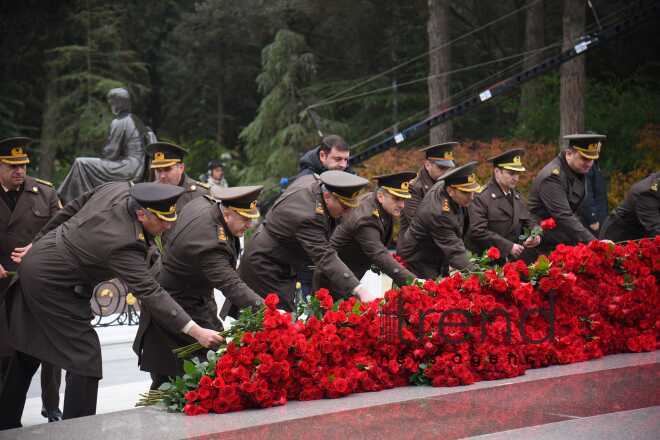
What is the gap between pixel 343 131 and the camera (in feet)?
88.8

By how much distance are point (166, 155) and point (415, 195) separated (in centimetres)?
249

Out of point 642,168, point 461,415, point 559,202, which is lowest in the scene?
point 461,415

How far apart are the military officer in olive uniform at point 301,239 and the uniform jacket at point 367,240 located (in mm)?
190

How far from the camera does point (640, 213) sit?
340 inches

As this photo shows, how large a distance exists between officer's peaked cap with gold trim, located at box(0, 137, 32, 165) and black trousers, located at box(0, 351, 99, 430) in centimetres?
234

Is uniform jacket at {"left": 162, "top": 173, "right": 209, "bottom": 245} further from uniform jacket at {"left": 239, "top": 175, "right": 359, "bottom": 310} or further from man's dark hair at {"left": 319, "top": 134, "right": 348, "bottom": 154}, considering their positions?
uniform jacket at {"left": 239, "top": 175, "right": 359, "bottom": 310}

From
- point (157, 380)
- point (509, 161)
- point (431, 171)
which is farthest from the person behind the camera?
point (431, 171)

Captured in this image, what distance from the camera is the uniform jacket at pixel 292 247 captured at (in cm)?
654

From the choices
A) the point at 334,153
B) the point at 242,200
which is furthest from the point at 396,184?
the point at 242,200

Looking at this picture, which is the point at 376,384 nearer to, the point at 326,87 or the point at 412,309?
the point at 412,309

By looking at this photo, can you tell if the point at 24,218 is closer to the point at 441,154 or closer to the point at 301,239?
the point at 301,239

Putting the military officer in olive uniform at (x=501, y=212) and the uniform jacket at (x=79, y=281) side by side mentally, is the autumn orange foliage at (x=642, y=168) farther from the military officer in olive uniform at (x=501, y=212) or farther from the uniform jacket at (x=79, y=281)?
the uniform jacket at (x=79, y=281)

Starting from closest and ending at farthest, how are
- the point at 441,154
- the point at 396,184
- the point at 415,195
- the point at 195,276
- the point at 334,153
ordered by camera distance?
the point at 195,276
the point at 396,184
the point at 334,153
the point at 415,195
the point at 441,154

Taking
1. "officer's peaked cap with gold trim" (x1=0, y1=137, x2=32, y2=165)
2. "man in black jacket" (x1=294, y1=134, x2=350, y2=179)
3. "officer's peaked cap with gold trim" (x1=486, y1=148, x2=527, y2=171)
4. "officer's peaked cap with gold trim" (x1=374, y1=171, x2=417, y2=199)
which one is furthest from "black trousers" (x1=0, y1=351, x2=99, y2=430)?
"officer's peaked cap with gold trim" (x1=486, y1=148, x2=527, y2=171)
